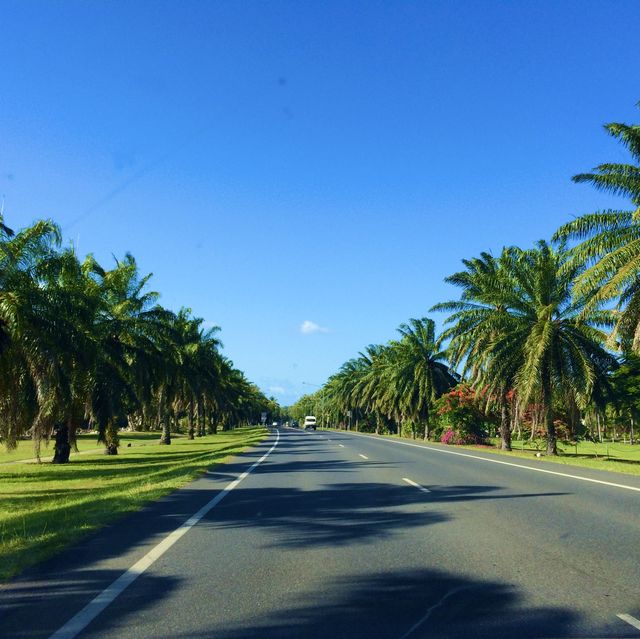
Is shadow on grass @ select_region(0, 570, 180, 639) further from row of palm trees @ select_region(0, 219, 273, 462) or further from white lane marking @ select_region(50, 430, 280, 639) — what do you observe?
row of palm trees @ select_region(0, 219, 273, 462)

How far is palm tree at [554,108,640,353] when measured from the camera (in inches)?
808

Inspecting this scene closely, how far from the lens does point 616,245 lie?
22062mm

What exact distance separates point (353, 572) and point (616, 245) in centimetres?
1907

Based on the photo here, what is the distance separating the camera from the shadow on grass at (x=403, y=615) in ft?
15.3

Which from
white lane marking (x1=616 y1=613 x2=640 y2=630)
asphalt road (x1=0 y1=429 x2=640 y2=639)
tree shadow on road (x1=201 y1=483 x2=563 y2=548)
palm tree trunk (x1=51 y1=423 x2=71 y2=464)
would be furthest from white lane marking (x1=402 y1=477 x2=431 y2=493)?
palm tree trunk (x1=51 y1=423 x2=71 y2=464)

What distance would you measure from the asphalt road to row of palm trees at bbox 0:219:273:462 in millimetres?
6935

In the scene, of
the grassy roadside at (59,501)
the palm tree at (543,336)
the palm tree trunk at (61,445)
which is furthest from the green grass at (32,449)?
the palm tree at (543,336)

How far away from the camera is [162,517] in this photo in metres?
10.0

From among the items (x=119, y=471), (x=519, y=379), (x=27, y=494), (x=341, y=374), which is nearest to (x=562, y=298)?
(x=519, y=379)

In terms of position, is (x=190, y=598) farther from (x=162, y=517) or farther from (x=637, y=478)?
(x=637, y=478)

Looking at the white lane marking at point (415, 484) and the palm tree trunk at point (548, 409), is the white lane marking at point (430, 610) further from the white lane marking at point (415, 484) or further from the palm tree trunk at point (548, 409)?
the palm tree trunk at point (548, 409)

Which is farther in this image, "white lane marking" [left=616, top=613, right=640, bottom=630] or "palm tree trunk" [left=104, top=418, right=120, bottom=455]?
"palm tree trunk" [left=104, top=418, right=120, bottom=455]

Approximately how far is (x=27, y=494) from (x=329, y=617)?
1227 centimetres

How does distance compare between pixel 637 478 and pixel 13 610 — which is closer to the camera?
pixel 13 610
